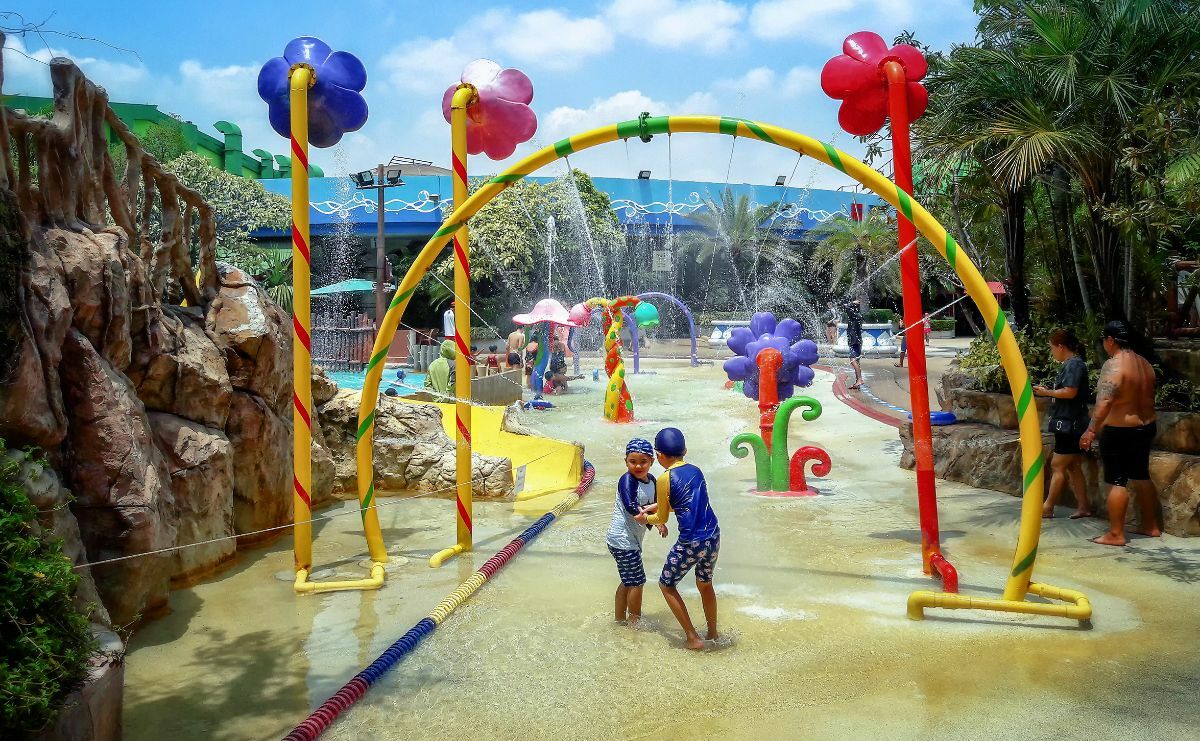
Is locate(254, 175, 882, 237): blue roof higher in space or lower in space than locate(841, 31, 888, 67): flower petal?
higher

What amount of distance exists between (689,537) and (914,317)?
234cm

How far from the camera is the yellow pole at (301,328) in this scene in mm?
6582

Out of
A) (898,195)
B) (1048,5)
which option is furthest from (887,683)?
Result: (1048,5)

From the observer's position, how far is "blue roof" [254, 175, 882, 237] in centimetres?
3722

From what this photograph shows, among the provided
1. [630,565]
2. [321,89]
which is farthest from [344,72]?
[630,565]

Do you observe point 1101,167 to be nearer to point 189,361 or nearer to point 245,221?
point 189,361

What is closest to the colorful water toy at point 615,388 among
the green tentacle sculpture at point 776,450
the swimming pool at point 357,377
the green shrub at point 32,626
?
the green tentacle sculpture at point 776,450

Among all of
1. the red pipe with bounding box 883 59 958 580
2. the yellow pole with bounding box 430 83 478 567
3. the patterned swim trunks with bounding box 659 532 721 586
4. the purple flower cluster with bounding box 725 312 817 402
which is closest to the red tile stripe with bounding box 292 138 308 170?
the yellow pole with bounding box 430 83 478 567

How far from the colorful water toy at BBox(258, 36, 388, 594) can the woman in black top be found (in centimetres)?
539

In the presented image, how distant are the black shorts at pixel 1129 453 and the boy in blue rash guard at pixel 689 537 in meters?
3.58

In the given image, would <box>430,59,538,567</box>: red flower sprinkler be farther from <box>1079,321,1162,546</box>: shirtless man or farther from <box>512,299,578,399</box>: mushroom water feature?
<box>512,299,578,399</box>: mushroom water feature

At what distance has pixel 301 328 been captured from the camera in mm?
6570

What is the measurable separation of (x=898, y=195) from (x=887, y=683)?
9.40 ft

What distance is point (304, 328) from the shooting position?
6605 mm
